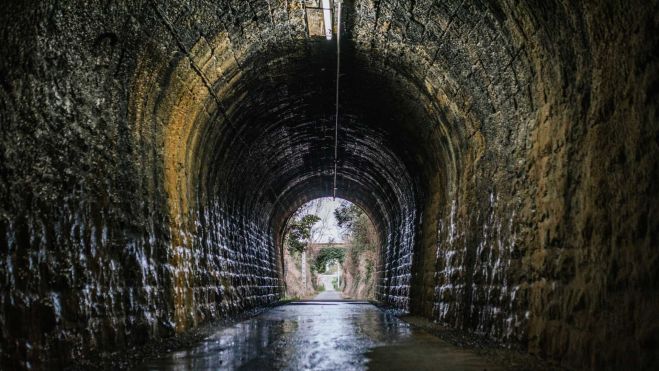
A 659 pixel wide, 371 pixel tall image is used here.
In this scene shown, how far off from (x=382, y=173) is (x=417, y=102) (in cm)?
624

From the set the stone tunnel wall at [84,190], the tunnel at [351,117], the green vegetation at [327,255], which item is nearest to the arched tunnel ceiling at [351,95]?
the tunnel at [351,117]

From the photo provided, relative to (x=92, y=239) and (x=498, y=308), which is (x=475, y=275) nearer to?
(x=498, y=308)

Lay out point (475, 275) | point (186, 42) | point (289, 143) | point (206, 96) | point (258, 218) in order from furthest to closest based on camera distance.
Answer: point (258, 218)
point (289, 143)
point (206, 96)
point (475, 275)
point (186, 42)

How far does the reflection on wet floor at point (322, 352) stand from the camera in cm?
464

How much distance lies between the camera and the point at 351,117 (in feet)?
39.1

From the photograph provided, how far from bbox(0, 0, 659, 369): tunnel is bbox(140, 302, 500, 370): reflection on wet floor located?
2.27 ft

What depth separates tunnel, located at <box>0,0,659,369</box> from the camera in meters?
3.82

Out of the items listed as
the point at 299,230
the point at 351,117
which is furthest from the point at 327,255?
the point at 351,117

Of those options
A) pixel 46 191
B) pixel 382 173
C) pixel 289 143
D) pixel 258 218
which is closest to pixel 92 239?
pixel 46 191

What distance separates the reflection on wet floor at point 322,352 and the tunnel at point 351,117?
0.69 metres

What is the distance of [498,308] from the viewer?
6.27m

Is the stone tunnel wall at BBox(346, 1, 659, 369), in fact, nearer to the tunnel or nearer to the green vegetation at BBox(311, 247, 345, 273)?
the tunnel

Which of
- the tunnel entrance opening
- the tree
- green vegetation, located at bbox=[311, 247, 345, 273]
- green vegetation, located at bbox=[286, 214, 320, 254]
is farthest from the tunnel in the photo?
green vegetation, located at bbox=[311, 247, 345, 273]

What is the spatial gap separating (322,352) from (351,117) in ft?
23.6
